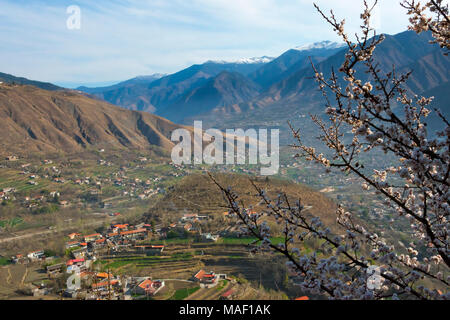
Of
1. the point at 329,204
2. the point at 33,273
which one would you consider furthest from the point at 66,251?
the point at 329,204

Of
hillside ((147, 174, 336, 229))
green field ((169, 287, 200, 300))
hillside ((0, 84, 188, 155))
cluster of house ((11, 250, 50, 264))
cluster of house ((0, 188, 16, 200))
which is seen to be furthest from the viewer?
hillside ((0, 84, 188, 155))

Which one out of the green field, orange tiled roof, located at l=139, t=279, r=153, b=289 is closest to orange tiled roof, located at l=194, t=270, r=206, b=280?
the green field

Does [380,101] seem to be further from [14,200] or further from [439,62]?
[439,62]

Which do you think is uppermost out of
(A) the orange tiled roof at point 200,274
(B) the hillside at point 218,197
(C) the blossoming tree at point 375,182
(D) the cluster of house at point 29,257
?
(C) the blossoming tree at point 375,182

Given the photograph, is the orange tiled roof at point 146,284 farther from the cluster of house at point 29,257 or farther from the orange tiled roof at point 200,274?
the cluster of house at point 29,257

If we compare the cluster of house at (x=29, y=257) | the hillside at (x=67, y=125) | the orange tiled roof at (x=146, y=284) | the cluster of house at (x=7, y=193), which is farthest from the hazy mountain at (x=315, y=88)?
the orange tiled roof at (x=146, y=284)

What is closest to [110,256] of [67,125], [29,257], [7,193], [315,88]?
[29,257]

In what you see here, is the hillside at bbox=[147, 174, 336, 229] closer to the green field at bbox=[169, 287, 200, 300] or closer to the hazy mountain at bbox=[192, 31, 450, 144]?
the green field at bbox=[169, 287, 200, 300]

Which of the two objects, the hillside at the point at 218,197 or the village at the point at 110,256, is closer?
the village at the point at 110,256

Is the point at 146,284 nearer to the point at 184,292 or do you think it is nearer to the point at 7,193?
the point at 184,292

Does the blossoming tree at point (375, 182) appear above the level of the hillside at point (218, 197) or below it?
above
